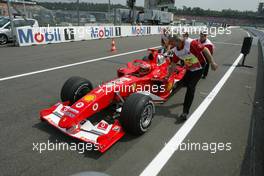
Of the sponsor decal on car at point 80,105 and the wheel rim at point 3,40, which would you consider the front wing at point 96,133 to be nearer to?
the sponsor decal on car at point 80,105

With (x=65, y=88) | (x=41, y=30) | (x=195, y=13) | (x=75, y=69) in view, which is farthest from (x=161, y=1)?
(x=195, y=13)

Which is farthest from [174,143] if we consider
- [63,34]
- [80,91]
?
[63,34]

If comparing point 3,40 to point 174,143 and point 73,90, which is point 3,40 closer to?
point 73,90

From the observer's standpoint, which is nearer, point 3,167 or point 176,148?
point 3,167

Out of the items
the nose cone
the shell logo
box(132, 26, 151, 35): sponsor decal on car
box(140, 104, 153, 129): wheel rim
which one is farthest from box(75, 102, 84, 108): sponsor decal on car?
box(132, 26, 151, 35): sponsor decal on car

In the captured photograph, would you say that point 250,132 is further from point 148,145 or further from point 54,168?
point 54,168

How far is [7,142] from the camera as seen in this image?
3580mm

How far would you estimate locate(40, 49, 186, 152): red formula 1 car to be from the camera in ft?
11.2

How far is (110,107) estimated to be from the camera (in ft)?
15.0

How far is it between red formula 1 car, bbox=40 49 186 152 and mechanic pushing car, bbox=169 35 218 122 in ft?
2.02

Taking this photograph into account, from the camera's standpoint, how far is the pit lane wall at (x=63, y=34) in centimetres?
1335

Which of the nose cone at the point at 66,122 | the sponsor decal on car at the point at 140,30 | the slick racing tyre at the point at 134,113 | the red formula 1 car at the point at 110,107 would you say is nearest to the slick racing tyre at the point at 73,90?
the red formula 1 car at the point at 110,107

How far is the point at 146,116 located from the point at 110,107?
2.85 feet

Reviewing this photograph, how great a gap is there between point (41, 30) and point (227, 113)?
12557 millimetres
